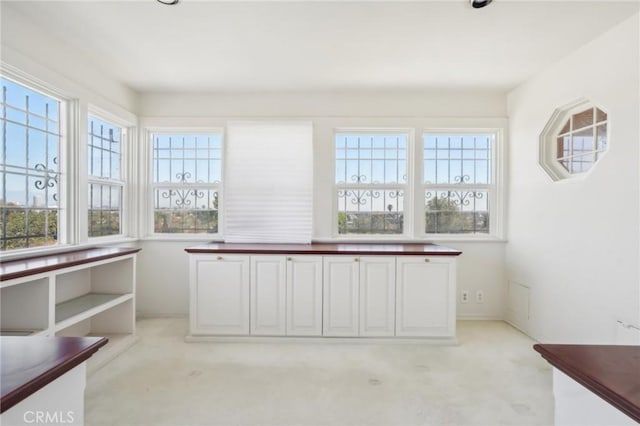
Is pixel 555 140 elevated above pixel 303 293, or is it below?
above


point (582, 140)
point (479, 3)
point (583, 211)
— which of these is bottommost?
point (583, 211)

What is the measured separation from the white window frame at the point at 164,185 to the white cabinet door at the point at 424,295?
7.05 feet

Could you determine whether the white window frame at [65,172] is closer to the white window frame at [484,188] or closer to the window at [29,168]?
the window at [29,168]

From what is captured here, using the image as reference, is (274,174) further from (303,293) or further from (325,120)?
(303,293)

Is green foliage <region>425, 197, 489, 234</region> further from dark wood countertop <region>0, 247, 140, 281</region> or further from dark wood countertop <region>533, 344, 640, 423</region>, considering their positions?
dark wood countertop <region>0, 247, 140, 281</region>

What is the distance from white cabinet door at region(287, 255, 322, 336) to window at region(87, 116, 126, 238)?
201cm

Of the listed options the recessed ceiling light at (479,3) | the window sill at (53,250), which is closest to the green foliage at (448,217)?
the recessed ceiling light at (479,3)

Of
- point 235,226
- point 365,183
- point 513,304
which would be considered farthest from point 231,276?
point 513,304

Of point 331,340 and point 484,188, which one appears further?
point 484,188

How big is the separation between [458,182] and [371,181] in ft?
3.39

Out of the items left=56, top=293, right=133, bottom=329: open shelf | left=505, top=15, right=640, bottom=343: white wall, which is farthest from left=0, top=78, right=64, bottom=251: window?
left=505, top=15, right=640, bottom=343: white wall

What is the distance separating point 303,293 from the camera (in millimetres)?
2936

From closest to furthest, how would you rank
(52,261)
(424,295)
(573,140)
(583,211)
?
1. (52,261)
2. (583,211)
3. (573,140)
4. (424,295)

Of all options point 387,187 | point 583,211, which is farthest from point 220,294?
point 583,211
